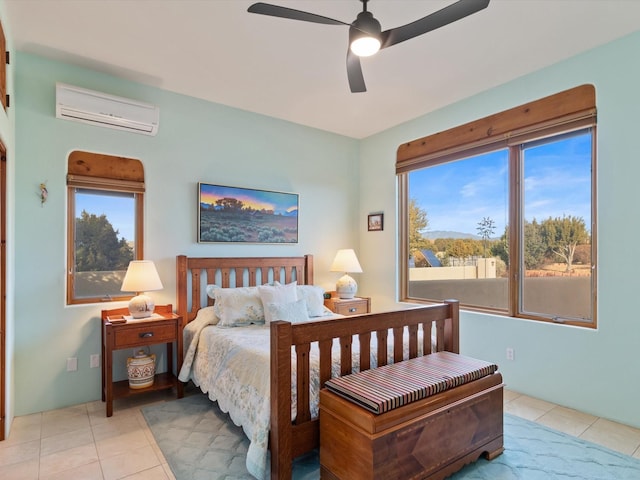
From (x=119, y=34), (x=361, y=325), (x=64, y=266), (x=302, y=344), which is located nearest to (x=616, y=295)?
(x=361, y=325)

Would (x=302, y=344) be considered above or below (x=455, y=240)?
below

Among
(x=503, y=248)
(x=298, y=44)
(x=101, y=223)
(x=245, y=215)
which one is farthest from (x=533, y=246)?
(x=101, y=223)

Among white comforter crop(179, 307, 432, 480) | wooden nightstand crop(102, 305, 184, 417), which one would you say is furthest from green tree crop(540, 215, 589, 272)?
wooden nightstand crop(102, 305, 184, 417)

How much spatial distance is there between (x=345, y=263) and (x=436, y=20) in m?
2.78

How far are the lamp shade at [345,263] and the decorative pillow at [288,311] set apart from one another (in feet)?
4.09

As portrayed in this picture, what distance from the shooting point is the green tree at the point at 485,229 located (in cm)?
360

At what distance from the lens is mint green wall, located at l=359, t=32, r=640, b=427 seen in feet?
8.58

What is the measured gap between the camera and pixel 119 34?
258 centimetres

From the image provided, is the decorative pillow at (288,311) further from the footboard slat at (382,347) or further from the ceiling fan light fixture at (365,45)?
the ceiling fan light fixture at (365,45)

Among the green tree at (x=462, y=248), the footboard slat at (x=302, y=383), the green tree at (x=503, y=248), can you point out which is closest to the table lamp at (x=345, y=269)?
the green tree at (x=462, y=248)

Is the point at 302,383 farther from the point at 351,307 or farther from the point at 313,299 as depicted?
the point at 351,307

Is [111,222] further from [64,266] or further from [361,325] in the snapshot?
[361,325]

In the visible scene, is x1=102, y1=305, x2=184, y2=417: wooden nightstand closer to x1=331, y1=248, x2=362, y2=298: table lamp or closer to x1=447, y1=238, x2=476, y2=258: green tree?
x1=331, y1=248, x2=362, y2=298: table lamp

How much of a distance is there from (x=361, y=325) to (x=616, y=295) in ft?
6.43
